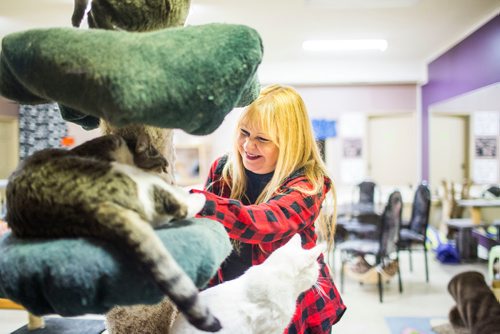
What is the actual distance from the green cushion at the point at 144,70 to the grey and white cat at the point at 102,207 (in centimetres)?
7

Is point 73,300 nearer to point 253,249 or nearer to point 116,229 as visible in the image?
point 116,229

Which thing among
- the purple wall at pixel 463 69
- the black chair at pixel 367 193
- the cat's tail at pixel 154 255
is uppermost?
the purple wall at pixel 463 69

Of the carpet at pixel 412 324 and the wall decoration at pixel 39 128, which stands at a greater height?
the wall decoration at pixel 39 128

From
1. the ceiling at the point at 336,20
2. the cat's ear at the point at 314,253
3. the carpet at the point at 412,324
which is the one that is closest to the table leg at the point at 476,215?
the carpet at the point at 412,324

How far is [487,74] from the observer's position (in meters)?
4.60

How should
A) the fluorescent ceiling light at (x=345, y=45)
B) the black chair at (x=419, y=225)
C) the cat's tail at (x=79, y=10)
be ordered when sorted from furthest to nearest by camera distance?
the fluorescent ceiling light at (x=345, y=45) → the black chair at (x=419, y=225) → the cat's tail at (x=79, y=10)

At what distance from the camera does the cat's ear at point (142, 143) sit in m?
0.58

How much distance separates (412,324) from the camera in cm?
323

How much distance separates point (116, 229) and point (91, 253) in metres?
0.04

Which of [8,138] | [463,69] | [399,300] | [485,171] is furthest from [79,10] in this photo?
[463,69]

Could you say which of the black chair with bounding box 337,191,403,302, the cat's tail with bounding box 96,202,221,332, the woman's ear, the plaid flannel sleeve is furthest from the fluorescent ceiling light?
the cat's tail with bounding box 96,202,221,332

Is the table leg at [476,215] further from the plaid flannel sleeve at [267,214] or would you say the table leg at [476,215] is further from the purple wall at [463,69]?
the plaid flannel sleeve at [267,214]

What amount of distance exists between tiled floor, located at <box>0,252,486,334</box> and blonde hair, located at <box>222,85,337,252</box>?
244 centimetres

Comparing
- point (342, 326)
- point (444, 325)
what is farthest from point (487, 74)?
point (342, 326)
